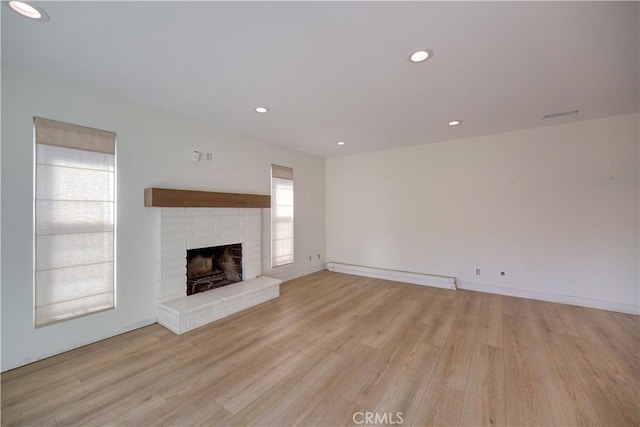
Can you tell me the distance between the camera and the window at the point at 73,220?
235 centimetres

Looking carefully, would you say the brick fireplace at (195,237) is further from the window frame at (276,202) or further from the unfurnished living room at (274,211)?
the window frame at (276,202)

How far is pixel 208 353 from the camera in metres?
2.46

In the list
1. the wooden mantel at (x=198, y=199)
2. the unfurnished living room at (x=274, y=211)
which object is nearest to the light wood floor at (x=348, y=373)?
the unfurnished living room at (x=274, y=211)

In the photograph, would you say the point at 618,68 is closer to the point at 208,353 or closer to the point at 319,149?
the point at 319,149

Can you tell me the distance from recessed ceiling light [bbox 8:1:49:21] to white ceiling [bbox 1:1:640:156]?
0.16 ft

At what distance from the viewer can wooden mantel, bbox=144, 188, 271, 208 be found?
2943mm

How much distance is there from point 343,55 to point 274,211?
10.7ft

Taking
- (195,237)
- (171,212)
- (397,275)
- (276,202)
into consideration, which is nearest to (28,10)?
(171,212)

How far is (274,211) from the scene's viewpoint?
4.86 metres

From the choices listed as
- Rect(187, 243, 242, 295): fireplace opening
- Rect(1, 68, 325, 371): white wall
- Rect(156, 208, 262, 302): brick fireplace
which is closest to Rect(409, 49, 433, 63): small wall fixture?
Rect(1, 68, 325, 371): white wall

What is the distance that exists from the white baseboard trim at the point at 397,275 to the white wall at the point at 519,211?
7.5 inches

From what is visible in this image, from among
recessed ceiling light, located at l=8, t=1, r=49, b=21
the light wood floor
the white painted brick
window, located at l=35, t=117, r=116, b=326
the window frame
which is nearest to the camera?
recessed ceiling light, located at l=8, t=1, r=49, b=21

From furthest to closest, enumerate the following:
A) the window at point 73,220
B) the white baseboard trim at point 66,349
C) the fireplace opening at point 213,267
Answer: the fireplace opening at point 213,267, the window at point 73,220, the white baseboard trim at point 66,349

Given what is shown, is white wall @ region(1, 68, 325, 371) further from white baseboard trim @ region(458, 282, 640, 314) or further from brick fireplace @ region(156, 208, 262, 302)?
white baseboard trim @ region(458, 282, 640, 314)
